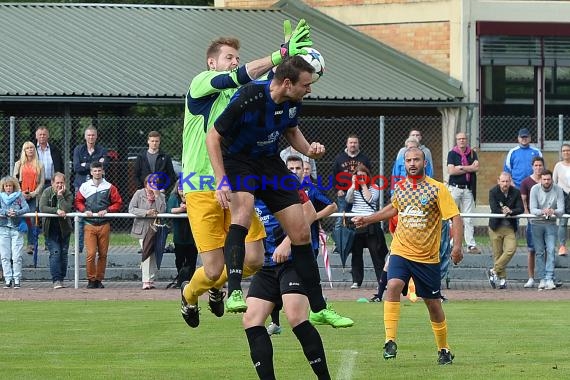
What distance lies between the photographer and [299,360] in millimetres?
11734

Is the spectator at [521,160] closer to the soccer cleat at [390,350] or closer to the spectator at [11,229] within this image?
the spectator at [11,229]

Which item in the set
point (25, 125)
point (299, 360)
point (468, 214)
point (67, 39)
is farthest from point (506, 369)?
point (67, 39)

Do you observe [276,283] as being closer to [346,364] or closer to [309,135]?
[346,364]

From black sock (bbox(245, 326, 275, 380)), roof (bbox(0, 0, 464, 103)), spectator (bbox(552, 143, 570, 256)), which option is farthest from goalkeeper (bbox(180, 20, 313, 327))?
roof (bbox(0, 0, 464, 103))

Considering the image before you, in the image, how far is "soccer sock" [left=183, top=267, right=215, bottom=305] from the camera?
10.6 metres

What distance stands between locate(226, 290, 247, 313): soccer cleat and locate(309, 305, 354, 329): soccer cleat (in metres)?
0.64

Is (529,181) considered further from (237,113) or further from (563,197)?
(237,113)

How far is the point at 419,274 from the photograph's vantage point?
1188 centimetres

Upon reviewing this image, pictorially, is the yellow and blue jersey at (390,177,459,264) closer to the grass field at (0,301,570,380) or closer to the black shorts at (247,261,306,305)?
the grass field at (0,301,570,380)

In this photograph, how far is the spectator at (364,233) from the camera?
64.3ft

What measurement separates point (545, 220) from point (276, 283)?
454 inches

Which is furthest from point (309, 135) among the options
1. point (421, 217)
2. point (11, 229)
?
point (421, 217)

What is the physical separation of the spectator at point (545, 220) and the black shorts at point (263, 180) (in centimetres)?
1167

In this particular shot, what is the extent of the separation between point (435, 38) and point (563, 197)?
9996 millimetres
